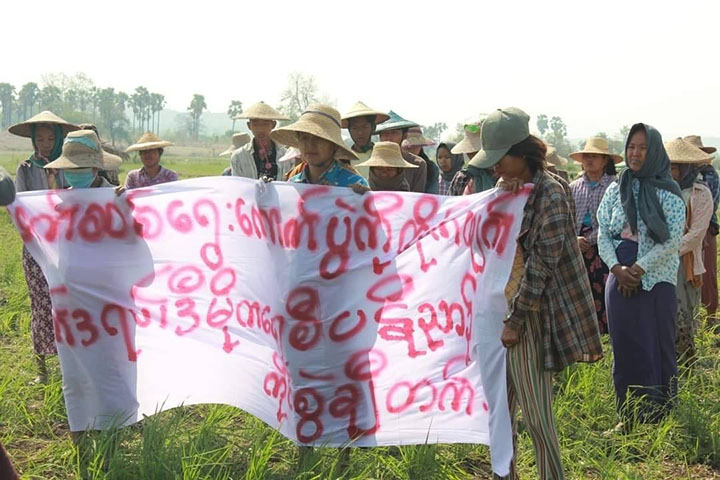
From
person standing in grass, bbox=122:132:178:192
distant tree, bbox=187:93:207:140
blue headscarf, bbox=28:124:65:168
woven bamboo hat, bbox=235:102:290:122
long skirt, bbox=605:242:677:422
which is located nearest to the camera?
long skirt, bbox=605:242:677:422

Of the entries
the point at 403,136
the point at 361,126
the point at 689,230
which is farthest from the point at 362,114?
the point at 689,230

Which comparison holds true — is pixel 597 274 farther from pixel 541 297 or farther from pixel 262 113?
pixel 262 113

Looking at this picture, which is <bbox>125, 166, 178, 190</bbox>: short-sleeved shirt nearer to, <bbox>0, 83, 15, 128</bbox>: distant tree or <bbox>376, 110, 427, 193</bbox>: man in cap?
<bbox>376, 110, 427, 193</bbox>: man in cap

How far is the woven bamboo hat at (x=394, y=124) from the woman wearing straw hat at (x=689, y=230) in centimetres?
197

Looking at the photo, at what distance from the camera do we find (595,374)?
4.60m

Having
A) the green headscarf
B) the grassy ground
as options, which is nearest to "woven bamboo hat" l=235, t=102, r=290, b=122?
the grassy ground

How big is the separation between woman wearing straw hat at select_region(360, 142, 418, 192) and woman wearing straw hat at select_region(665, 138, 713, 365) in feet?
6.08

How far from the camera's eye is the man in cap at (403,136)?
18.7 feet

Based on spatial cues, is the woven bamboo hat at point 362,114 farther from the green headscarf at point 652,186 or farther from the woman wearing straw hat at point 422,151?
the green headscarf at point 652,186

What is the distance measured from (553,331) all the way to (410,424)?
86cm

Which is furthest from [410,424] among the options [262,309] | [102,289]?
[102,289]

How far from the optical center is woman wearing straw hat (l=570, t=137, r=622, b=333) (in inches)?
218

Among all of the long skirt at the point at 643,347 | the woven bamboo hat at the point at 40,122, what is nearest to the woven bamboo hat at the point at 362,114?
the woven bamboo hat at the point at 40,122

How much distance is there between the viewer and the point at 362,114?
5488 millimetres
